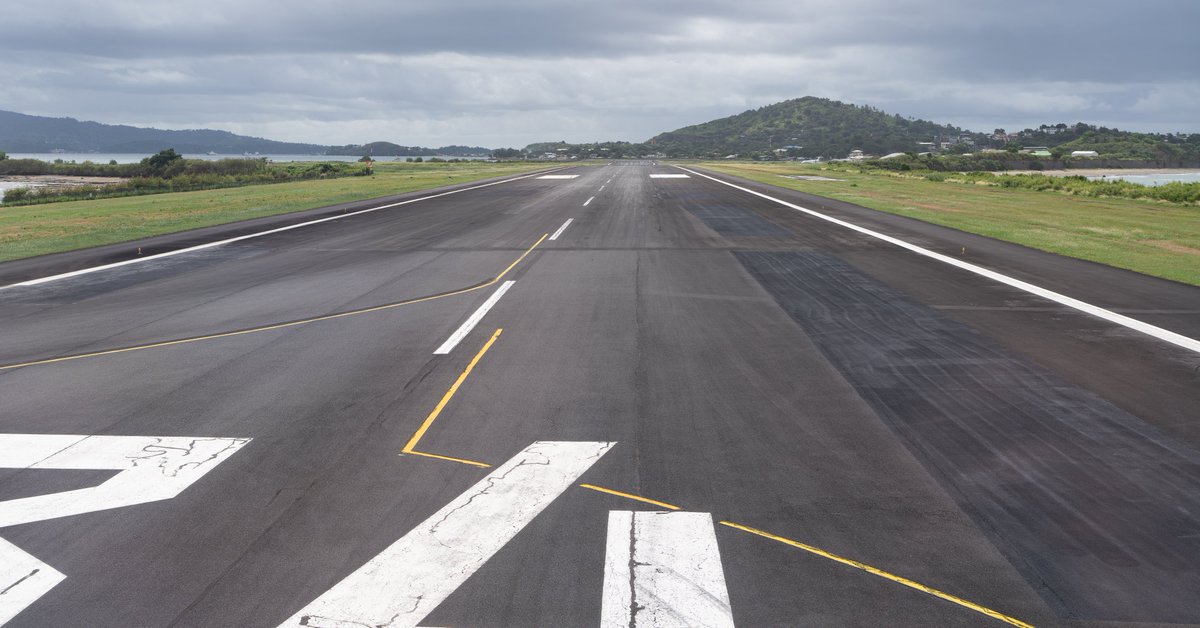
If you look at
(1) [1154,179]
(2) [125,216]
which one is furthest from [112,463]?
(1) [1154,179]

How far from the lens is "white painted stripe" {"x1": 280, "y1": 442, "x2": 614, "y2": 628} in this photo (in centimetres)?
373

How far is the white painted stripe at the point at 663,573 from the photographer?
12.1ft

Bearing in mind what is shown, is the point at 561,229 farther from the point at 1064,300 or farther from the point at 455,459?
the point at 455,459

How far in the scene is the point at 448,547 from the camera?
434cm

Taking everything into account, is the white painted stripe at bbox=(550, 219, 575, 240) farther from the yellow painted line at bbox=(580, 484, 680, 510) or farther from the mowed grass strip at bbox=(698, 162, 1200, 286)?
the yellow painted line at bbox=(580, 484, 680, 510)

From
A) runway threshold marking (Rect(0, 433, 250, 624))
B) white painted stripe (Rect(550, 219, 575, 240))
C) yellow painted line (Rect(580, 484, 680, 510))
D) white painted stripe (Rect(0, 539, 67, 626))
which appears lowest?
white painted stripe (Rect(0, 539, 67, 626))

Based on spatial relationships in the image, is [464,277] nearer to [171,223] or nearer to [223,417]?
[223,417]

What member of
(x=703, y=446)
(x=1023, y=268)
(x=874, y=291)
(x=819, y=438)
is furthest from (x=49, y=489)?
(x=1023, y=268)

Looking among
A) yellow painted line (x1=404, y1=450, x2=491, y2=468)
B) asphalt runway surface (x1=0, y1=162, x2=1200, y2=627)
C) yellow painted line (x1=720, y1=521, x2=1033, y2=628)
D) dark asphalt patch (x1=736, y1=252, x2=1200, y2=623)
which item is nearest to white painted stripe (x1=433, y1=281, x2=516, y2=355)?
asphalt runway surface (x1=0, y1=162, x2=1200, y2=627)

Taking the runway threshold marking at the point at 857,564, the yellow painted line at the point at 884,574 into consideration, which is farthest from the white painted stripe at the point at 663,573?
the yellow painted line at the point at 884,574

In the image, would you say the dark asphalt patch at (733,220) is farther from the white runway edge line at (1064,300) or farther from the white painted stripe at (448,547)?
the white painted stripe at (448,547)

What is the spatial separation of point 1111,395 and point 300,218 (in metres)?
25.7

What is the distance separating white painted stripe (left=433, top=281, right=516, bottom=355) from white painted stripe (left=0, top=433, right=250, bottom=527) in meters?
3.06

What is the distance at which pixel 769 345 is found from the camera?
8.97 metres
